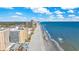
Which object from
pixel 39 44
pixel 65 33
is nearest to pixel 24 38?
pixel 39 44

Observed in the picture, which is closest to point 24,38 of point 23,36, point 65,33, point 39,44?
point 23,36

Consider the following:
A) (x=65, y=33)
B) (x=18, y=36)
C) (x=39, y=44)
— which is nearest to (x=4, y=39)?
(x=18, y=36)

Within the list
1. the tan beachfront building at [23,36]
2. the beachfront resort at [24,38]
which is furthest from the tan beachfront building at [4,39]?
the tan beachfront building at [23,36]

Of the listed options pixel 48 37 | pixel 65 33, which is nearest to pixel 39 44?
pixel 48 37

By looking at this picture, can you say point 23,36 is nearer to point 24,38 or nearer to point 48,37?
point 24,38

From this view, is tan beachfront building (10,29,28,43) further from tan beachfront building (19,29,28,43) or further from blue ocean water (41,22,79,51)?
blue ocean water (41,22,79,51)

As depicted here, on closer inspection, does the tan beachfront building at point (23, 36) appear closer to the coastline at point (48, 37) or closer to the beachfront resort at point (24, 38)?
the beachfront resort at point (24, 38)

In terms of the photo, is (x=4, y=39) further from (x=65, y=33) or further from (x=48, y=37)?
(x=65, y=33)

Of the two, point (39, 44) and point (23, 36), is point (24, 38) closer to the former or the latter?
point (23, 36)

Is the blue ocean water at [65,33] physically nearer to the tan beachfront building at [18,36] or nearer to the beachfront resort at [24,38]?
the beachfront resort at [24,38]

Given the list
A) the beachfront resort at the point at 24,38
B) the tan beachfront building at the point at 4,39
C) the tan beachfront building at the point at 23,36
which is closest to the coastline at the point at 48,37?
the beachfront resort at the point at 24,38
